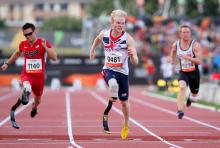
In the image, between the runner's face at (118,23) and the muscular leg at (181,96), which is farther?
the muscular leg at (181,96)

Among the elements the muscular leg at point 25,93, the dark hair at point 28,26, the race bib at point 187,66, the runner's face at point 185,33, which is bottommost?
the muscular leg at point 25,93

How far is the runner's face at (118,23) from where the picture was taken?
13.5 metres

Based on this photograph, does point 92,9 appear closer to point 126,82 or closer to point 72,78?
point 72,78

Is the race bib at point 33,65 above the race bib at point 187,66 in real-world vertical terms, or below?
above

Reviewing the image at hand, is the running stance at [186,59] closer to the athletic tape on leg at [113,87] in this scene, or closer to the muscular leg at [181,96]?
the muscular leg at [181,96]

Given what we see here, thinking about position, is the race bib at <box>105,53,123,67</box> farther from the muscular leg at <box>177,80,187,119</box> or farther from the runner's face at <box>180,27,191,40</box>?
the muscular leg at <box>177,80,187,119</box>

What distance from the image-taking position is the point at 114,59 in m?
13.8

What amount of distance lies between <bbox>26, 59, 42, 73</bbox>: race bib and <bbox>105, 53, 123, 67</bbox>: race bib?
208 cm

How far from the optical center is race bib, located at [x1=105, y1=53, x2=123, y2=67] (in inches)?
541

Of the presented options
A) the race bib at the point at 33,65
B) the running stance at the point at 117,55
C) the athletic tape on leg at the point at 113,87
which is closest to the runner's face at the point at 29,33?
the race bib at the point at 33,65

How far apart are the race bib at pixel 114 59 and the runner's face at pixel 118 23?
0.47 metres

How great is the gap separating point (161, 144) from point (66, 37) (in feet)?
153

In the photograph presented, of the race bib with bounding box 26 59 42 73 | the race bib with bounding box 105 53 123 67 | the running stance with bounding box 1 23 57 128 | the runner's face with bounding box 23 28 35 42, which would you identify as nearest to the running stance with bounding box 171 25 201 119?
the running stance with bounding box 1 23 57 128

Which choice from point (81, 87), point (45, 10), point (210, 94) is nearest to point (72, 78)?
point (81, 87)
